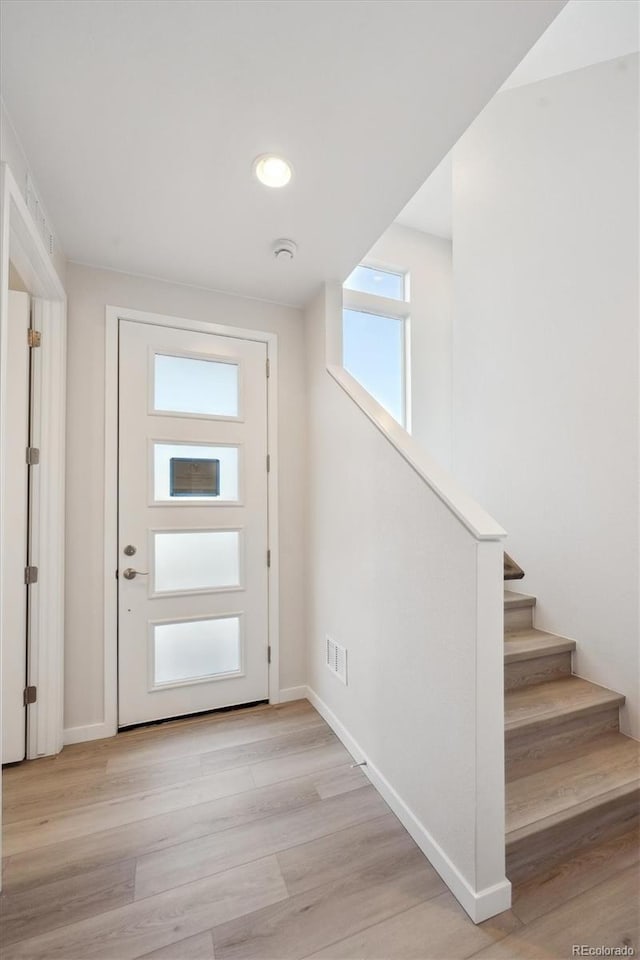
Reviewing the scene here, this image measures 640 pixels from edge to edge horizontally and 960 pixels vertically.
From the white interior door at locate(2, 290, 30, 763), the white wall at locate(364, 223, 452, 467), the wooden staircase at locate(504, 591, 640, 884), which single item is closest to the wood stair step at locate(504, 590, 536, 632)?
the wooden staircase at locate(504, 591, 640, 884)

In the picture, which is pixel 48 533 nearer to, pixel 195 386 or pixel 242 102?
pixel 195 386

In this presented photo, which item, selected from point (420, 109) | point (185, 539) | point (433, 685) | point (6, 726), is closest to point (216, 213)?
point (420, 109)

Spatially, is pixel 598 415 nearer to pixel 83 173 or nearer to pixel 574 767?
pixel 574 767

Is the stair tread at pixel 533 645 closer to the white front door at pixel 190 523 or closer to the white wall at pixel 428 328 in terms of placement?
the white front door at pixel 190 523

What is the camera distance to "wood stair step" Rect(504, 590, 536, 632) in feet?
7.86

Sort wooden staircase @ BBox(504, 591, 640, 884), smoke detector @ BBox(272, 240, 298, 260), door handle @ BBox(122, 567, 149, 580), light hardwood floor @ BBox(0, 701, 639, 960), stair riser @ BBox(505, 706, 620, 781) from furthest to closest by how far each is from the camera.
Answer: door handle @ BBox(122, 567, 149, 580), smoke detector @ BBox(272, 240, 298, 260), stair riser @ BBox(505, 706, 620, 781), wooden staircase @ BBox(504, 591, 640, 884), light hardwood floor @ BBox(0, 701, 639, 960)

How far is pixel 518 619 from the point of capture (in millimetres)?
2422

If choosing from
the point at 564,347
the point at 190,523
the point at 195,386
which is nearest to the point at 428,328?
the point at 564,347

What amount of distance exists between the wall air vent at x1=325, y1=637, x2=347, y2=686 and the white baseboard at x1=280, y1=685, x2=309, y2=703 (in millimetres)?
450

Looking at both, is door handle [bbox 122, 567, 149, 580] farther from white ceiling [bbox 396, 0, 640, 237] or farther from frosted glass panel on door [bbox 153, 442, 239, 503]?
white ceiling [bbox 396, 0, 640, 237]

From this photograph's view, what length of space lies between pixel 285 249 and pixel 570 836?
2.79 m

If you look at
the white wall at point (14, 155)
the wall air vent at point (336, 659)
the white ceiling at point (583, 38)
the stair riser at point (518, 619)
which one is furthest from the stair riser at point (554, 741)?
the white ceiling at point (583, 38)

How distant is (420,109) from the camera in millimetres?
1332

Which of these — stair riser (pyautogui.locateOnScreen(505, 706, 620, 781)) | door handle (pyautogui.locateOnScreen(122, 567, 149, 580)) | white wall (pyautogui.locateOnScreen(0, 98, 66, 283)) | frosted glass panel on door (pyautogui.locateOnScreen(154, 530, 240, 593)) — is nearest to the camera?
white wall (pyautogui.locateOnScreen(0, 98, 66, 283))
